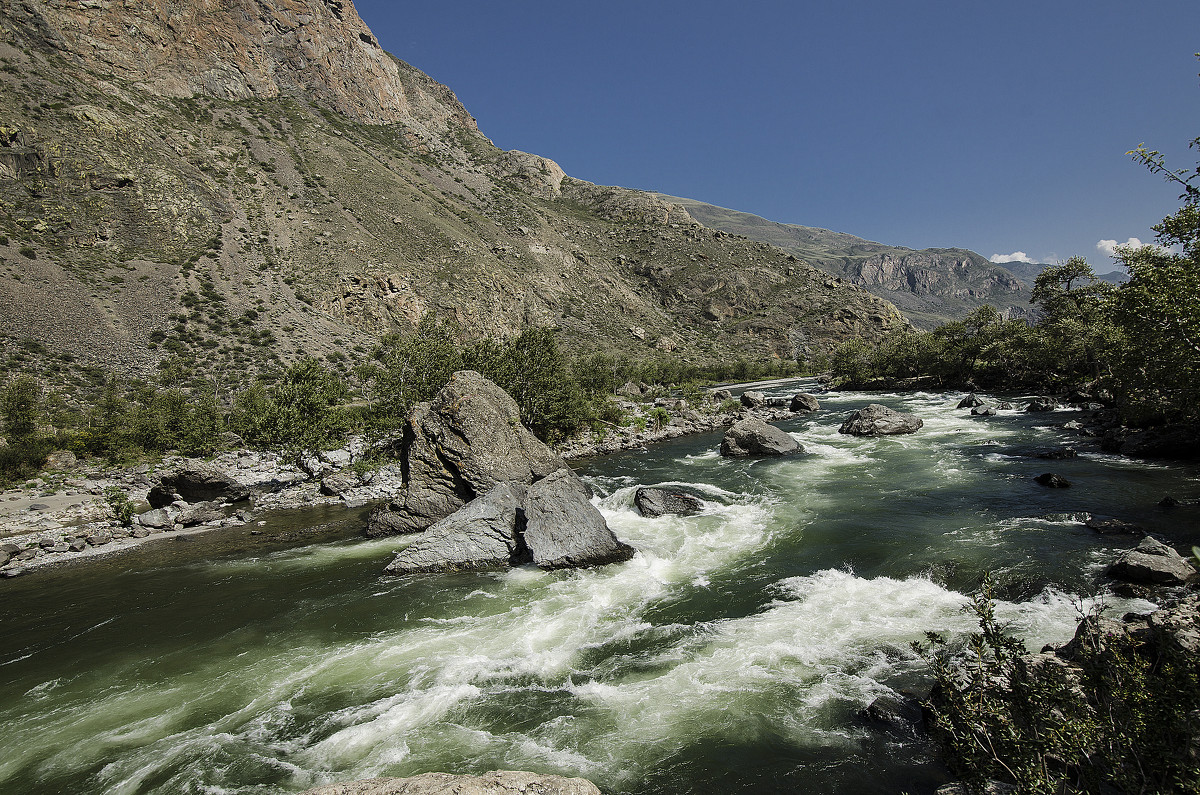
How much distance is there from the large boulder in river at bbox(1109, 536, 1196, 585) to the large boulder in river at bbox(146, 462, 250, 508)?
37.6 meters

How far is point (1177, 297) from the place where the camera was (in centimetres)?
1231

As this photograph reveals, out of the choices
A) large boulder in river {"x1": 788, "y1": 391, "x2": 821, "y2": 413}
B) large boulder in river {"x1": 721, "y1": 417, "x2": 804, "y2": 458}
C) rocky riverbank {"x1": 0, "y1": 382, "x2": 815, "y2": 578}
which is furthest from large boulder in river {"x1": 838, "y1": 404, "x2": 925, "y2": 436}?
rocky riverbank {"x1": 0, "y1": 382, "x2": 815, "y2": 578}

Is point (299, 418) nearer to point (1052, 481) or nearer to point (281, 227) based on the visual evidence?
point (1052, 481)

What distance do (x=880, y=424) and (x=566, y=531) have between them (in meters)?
30.5

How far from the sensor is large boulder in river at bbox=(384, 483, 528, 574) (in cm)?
1661

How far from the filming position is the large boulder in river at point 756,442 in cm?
3231

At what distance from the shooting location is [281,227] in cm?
8288

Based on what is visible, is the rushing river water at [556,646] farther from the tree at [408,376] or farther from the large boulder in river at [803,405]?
the large boulder in river at [803,405]

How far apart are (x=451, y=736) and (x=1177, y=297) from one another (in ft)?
66.7

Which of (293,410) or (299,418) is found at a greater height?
(293,410)

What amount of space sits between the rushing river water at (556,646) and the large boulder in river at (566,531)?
2.15 feet

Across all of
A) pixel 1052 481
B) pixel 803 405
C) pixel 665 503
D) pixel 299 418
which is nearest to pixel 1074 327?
pixel 803 405

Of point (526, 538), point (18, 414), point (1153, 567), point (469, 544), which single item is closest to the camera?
point (1153, 567)

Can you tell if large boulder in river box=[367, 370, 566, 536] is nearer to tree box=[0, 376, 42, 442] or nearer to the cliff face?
tree box=[0, 376, 42, 442]
